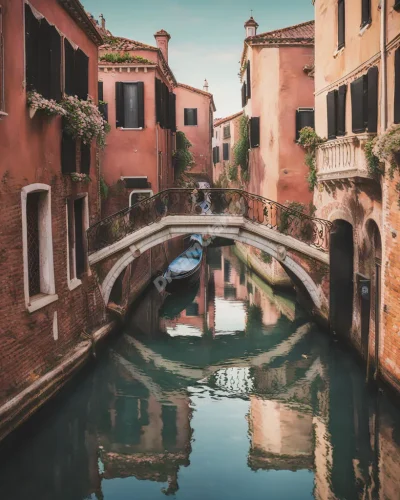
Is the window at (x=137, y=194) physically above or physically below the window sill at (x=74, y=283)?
above

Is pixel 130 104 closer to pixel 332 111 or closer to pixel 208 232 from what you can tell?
pixel 208 232

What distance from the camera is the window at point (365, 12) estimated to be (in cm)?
944

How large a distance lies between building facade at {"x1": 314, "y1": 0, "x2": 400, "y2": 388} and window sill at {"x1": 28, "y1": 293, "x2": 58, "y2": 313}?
450 centimetres

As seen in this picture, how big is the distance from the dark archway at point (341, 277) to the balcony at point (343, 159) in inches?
43.5

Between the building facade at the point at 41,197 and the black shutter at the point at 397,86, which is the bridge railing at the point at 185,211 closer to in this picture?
the building facade at the point at 41,197

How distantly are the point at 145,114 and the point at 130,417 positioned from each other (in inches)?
354

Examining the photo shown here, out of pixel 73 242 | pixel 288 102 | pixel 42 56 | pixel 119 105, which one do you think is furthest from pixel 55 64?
pixel 288 102

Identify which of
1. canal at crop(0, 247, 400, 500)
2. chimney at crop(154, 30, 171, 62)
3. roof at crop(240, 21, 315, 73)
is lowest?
canal at crop(0, 247, 400, 500)

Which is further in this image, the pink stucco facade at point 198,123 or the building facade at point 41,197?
the pink stucco facade at point 198,123

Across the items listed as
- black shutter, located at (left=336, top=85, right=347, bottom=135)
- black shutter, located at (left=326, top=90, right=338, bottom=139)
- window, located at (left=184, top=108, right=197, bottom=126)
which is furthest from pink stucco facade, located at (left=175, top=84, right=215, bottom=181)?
black shutter, located at (left=336, top=85, right=347, bottom=135)

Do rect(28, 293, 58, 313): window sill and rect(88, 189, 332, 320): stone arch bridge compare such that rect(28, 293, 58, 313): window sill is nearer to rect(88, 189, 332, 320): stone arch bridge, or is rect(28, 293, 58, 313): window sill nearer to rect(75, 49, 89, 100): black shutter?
rect(88, 189, 332, 320): stone arch bridge

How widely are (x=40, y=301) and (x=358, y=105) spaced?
17.8 feet

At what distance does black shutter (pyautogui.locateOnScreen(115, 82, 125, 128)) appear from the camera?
15203 mm

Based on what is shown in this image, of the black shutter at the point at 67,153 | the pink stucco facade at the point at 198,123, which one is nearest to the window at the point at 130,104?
the black shutter at the point at 67,153
